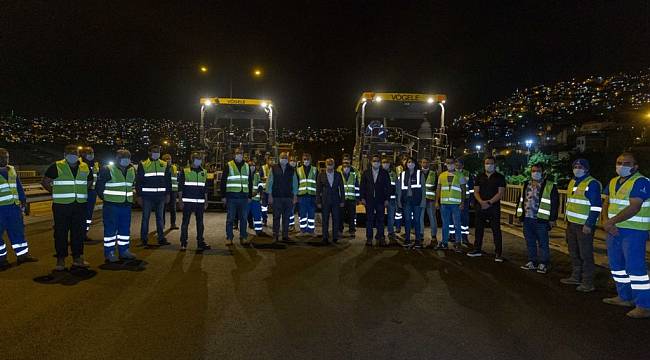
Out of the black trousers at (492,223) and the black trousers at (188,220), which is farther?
the black trousers at (188,220)

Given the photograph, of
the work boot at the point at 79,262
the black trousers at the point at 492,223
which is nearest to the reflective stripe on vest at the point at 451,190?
the black trousers at the point at 492,223

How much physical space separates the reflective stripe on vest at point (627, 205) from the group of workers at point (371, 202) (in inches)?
0.4

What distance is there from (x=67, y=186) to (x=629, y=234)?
7.07 metres

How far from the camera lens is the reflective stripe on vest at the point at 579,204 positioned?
6203 millimetres

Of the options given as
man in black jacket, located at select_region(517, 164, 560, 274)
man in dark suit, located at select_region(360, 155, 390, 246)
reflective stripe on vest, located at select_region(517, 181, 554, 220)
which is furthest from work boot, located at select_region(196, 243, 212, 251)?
reflective stripe on vest, located at select_region(517, 181, 554, 220)

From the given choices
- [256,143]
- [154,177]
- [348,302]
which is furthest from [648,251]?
[256,143]

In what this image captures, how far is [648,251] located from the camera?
28.0ft

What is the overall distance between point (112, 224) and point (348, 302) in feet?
13.5

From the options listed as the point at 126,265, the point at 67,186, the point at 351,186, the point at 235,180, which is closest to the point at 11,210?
the point at 67,186

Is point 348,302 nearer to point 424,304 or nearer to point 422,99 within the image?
point 424,304

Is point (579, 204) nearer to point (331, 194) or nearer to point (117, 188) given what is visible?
point (331, 194)

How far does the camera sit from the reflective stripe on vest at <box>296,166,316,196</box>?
10.4 meters

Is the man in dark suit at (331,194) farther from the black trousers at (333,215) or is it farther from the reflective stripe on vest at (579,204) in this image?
the reflective stripe on vest at (579,204)

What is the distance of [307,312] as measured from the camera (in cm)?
494
